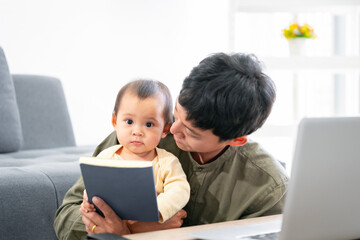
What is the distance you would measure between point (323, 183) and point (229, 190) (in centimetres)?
51

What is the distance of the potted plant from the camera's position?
3793 mm

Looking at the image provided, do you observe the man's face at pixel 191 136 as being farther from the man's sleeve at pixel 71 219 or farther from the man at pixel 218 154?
the man's sleeve at pixel 71 219

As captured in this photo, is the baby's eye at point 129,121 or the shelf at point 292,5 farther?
the shelf at point 292,5

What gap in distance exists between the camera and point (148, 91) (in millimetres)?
1299

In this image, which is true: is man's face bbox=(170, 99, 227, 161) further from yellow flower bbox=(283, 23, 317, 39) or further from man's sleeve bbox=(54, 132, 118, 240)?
yellow flower bbox=(283, 23, 317, 39)

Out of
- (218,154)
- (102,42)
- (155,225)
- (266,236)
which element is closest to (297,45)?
(102,42)

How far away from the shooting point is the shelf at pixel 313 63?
12.0ft

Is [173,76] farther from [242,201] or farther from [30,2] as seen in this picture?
[242,201]

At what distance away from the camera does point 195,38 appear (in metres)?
4.07

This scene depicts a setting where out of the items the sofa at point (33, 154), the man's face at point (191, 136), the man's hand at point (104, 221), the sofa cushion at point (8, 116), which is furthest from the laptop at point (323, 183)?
the sofa cushion at point (8, 116)

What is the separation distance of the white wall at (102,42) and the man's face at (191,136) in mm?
2419

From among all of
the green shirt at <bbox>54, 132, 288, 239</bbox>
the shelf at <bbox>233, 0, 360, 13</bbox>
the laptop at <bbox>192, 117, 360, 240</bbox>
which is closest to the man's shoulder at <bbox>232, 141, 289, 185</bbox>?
the green shirt at <bbox>54, 132, 288, 239</bbox>

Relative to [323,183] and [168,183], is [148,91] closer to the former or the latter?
[168,183]

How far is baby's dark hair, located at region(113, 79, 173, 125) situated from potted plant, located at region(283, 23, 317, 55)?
8.70ft
